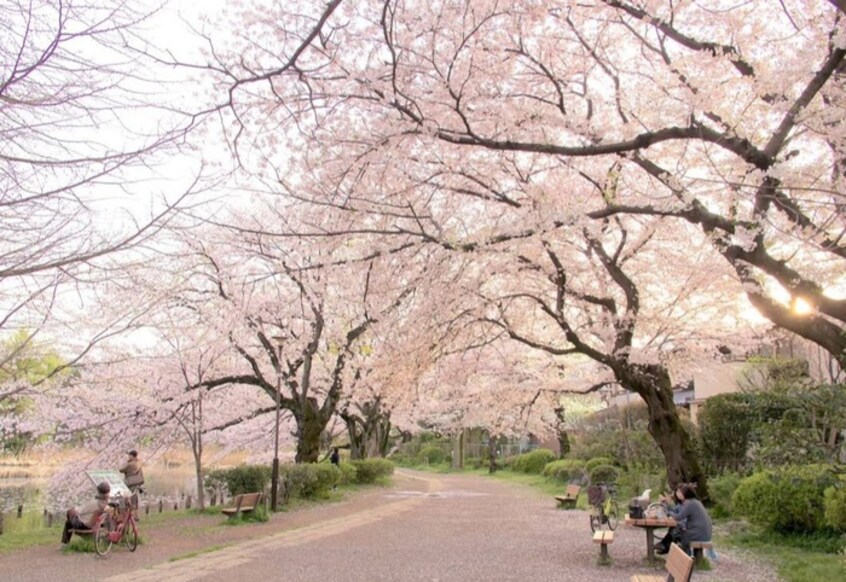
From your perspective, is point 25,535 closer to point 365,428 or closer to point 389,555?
point 389,555

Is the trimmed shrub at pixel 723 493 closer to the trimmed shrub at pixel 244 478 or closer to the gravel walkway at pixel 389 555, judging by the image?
the gravel walkway at pixel 389 555

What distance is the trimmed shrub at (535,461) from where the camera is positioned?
32.0m

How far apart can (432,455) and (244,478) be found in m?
32.4

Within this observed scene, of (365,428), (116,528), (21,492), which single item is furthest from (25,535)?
(365,428)

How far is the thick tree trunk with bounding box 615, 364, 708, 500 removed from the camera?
13734 mm

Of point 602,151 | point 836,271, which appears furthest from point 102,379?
point 836,271

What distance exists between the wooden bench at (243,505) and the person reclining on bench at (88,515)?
3571 mm

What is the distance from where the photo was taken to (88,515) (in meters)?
9.87

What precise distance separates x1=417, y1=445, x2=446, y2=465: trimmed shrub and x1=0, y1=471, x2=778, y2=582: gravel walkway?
1269 inches

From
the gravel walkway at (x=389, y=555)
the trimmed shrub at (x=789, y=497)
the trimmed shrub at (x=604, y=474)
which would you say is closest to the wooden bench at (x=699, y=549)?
the gravel walkway at (x=389, y=555)

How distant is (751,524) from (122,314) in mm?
9952

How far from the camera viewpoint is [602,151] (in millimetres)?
6629

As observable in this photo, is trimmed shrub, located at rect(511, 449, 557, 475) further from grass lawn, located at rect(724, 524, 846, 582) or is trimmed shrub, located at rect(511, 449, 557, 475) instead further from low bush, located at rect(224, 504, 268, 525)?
grass lawn, located at rect(724, 524, 846, 582)

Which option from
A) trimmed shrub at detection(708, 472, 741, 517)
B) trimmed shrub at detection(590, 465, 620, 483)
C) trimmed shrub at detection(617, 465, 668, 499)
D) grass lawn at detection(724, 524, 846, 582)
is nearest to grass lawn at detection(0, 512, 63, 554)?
grass lawn at detection(724, 524, 846, 582)
